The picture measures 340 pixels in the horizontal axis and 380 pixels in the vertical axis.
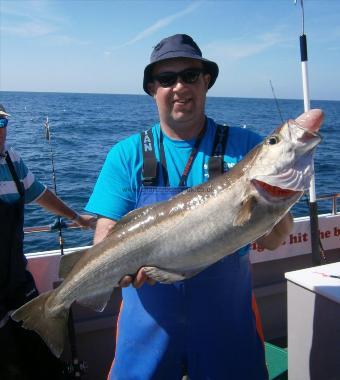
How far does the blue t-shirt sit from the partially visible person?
1067 mm

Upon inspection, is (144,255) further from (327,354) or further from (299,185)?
(327,354)

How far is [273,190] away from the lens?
2.64m

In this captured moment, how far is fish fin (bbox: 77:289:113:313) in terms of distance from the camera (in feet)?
10.1

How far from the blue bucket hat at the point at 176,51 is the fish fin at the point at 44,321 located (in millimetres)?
1942

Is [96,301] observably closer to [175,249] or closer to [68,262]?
[68,262]

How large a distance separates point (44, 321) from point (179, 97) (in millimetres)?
1987

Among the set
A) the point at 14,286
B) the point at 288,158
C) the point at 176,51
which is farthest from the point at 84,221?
the point at 288,158

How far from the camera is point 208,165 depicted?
3.06 meters

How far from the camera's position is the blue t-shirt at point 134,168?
308 cm

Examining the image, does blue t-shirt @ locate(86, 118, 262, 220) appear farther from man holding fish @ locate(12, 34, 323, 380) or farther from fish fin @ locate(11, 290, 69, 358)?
fish fin @ locate(11, 290, 69, 358)

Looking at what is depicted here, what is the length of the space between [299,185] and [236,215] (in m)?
0.44

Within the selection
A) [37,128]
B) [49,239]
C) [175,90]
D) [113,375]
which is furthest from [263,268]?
[37,128]

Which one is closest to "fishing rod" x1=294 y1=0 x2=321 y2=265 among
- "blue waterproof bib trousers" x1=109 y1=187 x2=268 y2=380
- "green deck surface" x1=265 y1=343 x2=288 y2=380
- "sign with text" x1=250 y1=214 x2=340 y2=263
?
"sign with text" x1=250 y1=214 x2=340 y2=263

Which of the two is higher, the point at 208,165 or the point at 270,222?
the point at 208,165
